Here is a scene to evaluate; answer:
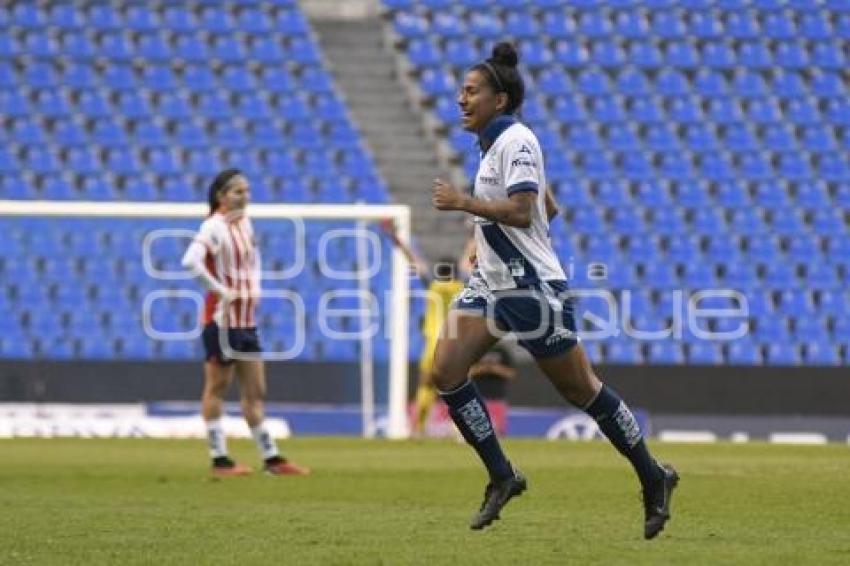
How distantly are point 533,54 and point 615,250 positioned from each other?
433cm

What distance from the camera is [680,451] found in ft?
56.3

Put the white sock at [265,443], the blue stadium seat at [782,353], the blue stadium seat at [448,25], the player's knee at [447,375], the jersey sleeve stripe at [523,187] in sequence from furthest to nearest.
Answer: the blue stadium seat at [448,25] < the blue stadium seat at [782,353] < the white sock at [265,443] < the player's knee at [447,375] < the jersey sleeve stripe at [523,187]

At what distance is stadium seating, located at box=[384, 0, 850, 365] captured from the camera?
25938 mm

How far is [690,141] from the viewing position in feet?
92.8

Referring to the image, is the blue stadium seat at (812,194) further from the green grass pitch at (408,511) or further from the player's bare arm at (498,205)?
the player's bare arm at (498,205)

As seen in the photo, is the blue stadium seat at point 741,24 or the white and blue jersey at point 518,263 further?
the blue stadium seat at point 741,24

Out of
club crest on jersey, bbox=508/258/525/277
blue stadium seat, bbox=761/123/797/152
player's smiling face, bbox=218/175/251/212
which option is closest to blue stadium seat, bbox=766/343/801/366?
blue stadium seat, bbox=761/123/797/152

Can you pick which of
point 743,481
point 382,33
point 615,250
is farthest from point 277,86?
point 743,481

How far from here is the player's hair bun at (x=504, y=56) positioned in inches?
333

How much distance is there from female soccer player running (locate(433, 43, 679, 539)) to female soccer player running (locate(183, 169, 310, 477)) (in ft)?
18.2

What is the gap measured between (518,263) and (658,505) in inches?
50.0

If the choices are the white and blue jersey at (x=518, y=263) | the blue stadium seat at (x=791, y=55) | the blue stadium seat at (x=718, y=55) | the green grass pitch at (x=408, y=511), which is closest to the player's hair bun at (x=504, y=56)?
the white and blue jersey at (x=518, y=263)

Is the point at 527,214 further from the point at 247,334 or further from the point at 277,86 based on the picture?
the point at 277,86

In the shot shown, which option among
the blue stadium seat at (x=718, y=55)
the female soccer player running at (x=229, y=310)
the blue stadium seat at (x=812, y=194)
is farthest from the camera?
the blue stadium seat at (x=718, y=55)
